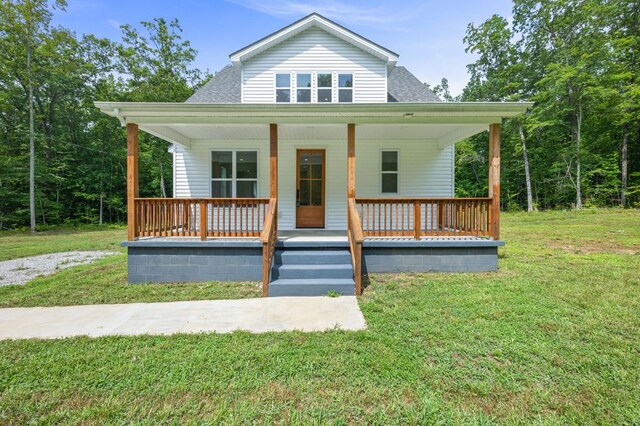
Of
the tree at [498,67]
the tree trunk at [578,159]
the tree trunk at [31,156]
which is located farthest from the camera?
the tree at [498,67]

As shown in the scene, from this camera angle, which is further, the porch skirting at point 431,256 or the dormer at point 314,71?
the dormer at point 314,71

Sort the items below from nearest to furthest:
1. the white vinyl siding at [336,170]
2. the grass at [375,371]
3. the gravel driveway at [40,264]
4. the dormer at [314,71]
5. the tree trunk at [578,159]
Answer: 1. the grass at [375,371]
2. the gravel driveway at [40,264]
3. the white vinyl siding at [336,170]
4. the dormer at [314,71]
5. the tree trunk at [578,159]

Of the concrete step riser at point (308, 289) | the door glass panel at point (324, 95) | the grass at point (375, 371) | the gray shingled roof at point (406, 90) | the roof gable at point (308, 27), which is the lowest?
the grass at point (375, 371)

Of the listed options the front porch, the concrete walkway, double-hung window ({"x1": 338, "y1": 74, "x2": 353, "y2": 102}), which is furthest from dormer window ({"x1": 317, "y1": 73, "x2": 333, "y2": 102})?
the concrete walkway

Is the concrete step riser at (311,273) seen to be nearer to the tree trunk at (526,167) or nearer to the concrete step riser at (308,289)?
the concrete step riser at (308,289)

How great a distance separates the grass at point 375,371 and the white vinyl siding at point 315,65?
267 inches

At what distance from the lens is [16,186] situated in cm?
1669

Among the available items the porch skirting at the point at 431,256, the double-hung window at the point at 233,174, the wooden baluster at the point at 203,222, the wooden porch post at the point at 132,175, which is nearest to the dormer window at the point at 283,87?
the double-hung window at the point at 233,174

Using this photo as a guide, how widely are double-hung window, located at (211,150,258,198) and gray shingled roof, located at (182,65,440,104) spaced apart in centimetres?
168

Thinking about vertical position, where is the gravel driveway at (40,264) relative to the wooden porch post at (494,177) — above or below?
below

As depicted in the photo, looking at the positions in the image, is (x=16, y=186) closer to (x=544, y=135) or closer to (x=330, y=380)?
(x=330, y=380)

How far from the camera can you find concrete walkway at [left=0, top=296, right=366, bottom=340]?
3488mm

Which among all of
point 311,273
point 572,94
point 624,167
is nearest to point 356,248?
point 311,273

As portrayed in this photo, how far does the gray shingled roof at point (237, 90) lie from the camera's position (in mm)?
8797
